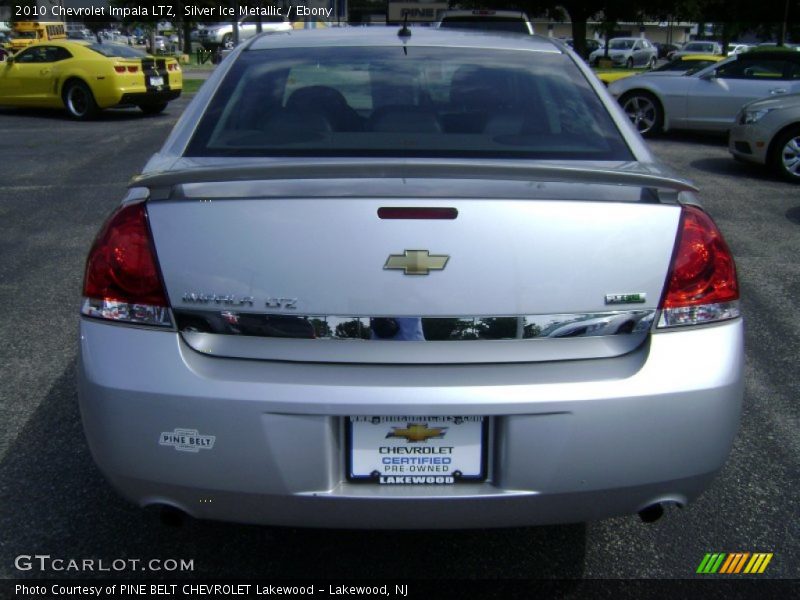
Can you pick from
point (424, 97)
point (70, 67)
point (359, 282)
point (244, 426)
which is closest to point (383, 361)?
point (359, 282)

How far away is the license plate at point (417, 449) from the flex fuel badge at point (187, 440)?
358mm

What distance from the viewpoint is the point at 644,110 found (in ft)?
46.3

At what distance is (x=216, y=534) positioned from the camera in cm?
303

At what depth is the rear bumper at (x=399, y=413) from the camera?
88.9 inches

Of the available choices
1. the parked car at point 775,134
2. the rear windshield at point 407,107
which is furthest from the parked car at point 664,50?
the rear windshield at point 407,107

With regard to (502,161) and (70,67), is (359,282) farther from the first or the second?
(70,67)

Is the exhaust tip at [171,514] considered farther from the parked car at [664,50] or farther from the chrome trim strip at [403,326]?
the parked car at [664,50]

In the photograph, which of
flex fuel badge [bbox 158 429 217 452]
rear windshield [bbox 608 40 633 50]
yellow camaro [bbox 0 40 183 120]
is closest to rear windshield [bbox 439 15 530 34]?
yellow camaro [bbox 0 40 183 120]

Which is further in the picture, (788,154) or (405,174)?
(788,154)

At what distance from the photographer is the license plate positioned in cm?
229

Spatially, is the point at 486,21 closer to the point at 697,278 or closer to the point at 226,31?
the point at 697,278

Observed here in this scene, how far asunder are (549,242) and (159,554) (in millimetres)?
1612

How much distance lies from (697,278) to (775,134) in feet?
28.8

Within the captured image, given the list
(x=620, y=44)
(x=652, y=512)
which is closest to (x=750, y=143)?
(x=652, y=512)
